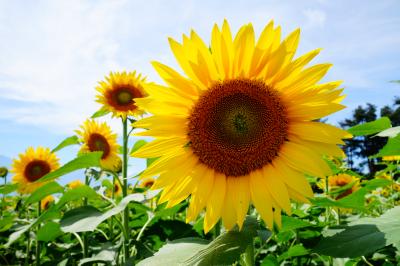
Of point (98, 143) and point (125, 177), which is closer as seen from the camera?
point (125, 177)

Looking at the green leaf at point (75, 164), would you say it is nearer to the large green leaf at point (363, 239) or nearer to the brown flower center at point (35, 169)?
the large green leaf at point (363, 239)

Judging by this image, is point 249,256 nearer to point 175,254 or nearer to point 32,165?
point 175,254

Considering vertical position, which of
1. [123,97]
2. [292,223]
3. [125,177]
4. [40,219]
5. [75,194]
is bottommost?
[292,223]

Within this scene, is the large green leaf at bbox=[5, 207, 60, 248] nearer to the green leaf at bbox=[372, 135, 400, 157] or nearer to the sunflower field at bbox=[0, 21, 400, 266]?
the sunflower field at bbox=[0, 21, 400, 266]

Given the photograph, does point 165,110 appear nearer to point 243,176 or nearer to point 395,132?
point 243,176

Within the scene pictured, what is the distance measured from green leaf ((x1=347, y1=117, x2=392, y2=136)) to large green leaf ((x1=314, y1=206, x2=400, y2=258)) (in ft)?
1.42

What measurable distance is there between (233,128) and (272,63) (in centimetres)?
51

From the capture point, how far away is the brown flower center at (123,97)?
4.59 metres

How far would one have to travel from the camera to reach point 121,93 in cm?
496

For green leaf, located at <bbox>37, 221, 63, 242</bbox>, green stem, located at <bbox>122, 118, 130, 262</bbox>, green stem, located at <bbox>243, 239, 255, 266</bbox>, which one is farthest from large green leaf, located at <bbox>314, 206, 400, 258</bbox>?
green leaf, located at <bbox>37, 221, 63, 242</bbox>

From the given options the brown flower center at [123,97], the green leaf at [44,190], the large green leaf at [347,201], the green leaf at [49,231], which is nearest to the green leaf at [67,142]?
the brown flower center at [123,97]

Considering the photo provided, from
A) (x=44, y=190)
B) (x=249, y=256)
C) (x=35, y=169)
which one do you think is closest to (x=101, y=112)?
(x=44, y=190)

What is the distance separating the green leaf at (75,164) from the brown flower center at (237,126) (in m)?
A: 0.87

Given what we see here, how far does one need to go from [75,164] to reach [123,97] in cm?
232
